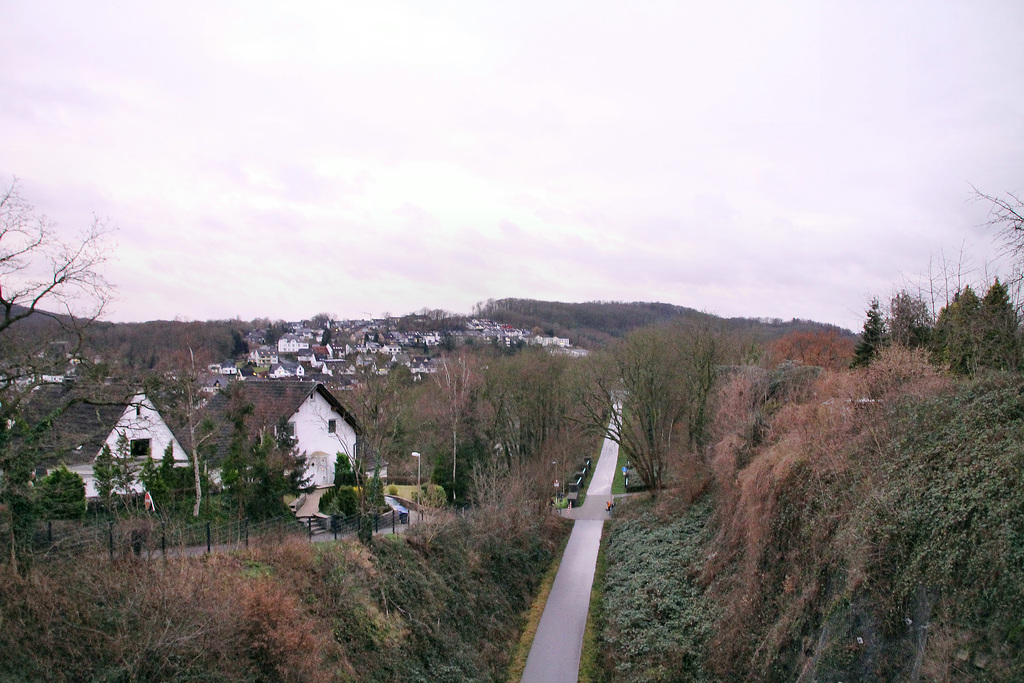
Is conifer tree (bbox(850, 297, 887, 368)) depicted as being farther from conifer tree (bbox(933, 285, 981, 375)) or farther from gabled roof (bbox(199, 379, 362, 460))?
gabled roof (bbox(199, 379, 362, 460))

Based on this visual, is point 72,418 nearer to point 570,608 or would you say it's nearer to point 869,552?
point 570,608

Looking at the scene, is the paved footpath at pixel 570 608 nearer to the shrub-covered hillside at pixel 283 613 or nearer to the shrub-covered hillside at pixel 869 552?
the shrub-covered hillside at pixel 283 613

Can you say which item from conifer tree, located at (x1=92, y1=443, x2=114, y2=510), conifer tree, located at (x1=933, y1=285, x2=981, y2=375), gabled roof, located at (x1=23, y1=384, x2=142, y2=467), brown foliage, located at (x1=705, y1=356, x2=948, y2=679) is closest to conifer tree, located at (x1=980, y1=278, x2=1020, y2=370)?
conifer tree, located at (x1=933, y1=285, x2=981, y2=375)

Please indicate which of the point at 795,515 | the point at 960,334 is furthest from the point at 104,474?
the point at 960,334

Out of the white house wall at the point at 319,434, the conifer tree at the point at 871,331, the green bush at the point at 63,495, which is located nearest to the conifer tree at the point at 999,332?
the conifer tree at the point at 871,331

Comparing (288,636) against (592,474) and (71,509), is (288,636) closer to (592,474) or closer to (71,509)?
(71,509)

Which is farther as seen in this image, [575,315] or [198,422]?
[575,315]
